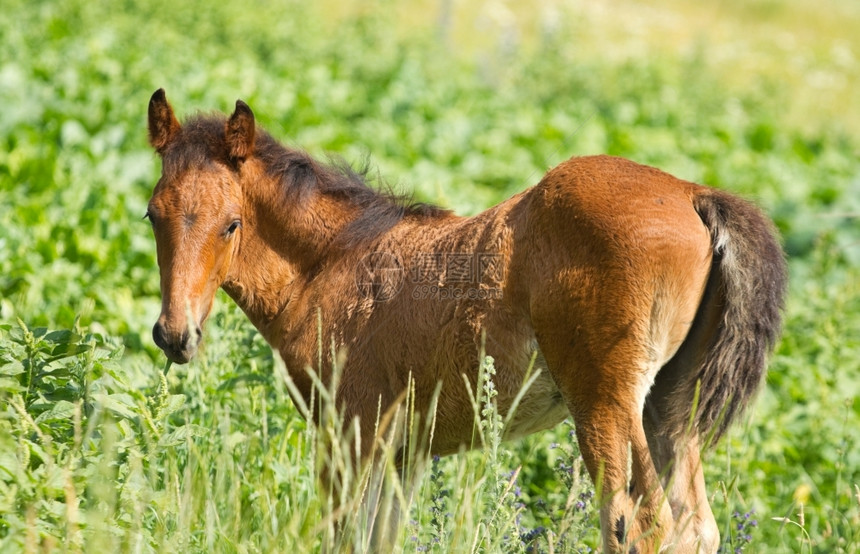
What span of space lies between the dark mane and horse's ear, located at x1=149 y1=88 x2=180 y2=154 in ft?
0.22

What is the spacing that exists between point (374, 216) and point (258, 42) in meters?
10.8

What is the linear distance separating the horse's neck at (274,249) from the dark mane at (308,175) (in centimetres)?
7

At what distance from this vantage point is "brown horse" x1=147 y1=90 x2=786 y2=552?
3.04 meters

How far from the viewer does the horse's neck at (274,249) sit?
3.89 metres

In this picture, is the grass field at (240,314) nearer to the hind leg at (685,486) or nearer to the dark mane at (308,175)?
the hind leg at (685,486)

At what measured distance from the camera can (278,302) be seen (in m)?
3.95

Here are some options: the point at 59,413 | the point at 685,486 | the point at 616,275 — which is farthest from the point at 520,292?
the point at 59,413

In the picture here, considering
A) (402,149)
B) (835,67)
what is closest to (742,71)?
(835,67)

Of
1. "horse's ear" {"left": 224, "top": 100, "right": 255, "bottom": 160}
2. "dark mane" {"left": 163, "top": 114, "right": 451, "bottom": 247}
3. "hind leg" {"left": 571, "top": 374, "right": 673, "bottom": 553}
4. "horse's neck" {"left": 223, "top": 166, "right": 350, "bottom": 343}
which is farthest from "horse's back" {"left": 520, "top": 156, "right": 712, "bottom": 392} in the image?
"horse's ear" {"left": 224, "top": 100, "right": 255, "bottom": 160}

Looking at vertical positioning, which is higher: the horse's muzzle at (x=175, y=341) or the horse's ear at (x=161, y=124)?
the horse's ear at (x=161, y=124)

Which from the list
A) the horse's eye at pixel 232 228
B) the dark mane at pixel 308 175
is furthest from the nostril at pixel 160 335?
the dark mane at pixel 308 175

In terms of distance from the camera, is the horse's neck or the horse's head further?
the horse's neck

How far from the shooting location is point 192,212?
3.52 meters

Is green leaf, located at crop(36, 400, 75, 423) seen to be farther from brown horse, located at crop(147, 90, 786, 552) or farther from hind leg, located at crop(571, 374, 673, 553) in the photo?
hind leg, located at crop(571, 374, 673, 553)
